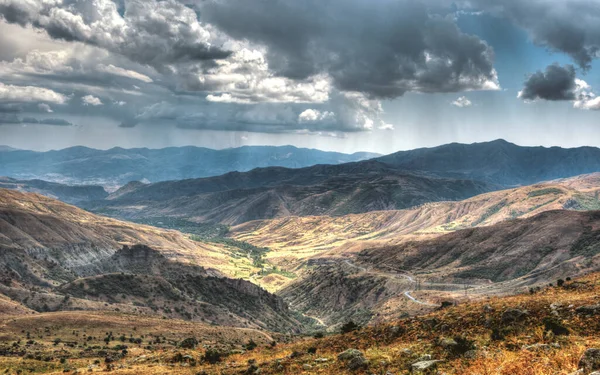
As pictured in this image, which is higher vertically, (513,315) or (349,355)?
(513,315)

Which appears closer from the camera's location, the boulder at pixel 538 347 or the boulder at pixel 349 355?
the boulder at pixel 538 347

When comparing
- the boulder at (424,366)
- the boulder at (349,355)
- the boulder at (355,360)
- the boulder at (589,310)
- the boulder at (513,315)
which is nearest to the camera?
the boulder at (424,366)

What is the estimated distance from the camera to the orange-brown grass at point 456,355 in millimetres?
15508

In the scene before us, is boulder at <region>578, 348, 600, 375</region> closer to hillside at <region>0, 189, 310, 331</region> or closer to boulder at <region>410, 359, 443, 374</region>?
boulder at <region>410, 359, 443, 374</region>

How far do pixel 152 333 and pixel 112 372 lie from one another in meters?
43.9

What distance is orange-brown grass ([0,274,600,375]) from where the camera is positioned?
1551 cm

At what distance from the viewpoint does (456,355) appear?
19.0 metres

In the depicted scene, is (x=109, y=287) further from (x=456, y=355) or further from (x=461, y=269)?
(x=461, y=269)

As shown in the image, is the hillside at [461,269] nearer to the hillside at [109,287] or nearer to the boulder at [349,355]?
the hillside at [109,287]

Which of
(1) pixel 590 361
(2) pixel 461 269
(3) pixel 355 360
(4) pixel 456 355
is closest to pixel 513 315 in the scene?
(4) pixel 456 355

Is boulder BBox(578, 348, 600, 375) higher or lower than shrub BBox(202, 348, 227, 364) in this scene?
higher

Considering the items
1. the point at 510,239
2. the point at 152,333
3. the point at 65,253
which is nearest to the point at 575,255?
the point at 510,239

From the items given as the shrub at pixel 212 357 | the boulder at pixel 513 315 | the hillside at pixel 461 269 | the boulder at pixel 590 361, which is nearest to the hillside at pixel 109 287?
the hillside at pixel 461 269

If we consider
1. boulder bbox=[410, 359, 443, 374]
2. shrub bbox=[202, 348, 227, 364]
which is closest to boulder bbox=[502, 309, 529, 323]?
boulder bbox=[410, 359, 443, 374]
